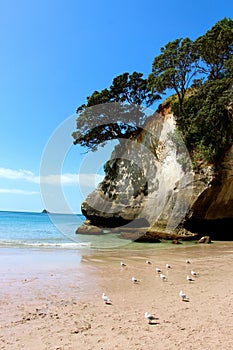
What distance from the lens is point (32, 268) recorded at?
9086 millimetres

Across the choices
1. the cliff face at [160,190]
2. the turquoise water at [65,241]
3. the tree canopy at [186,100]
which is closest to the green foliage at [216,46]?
the tree canopy at [186,100]

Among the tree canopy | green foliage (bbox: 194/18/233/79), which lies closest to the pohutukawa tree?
the tree canopy

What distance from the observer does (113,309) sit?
4.88 meters

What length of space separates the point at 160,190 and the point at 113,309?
1789 cm

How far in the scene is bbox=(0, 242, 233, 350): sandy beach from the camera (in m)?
3.56

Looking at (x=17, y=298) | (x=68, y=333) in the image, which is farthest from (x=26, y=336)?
(x=17, y=298)

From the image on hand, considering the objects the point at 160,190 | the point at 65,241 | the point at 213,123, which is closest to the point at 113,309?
the point at 65,241

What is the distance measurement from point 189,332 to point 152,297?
1.92 meters

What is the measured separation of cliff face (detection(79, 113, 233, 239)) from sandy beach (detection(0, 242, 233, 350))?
10814 mm

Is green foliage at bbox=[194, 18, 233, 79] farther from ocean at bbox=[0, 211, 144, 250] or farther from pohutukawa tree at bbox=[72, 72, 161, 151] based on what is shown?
ocean at bbox=[0, 211, 144, 250]

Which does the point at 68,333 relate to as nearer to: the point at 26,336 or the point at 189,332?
the point at 26,336

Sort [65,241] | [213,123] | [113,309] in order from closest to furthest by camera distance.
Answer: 1. [113,309]
2. [213,123]
3. [65,241]

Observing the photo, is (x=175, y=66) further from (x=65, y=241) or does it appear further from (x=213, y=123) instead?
(x=65, y=241)

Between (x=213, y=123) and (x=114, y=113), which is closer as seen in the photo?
(x=213, y=123)
